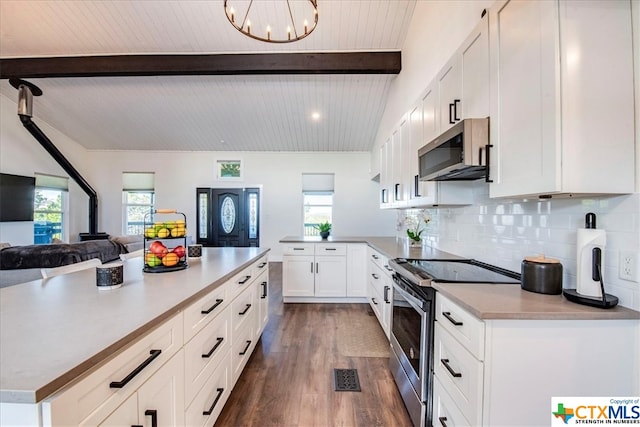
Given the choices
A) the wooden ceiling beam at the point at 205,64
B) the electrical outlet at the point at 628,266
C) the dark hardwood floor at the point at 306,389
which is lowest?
the dark hardwood floor at the point at 306,389

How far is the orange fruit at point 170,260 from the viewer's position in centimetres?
190

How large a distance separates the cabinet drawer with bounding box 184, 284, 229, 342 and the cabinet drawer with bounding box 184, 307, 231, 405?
0.11 ft

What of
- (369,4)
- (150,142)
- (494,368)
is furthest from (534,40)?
(150,142)

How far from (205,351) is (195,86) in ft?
17.3

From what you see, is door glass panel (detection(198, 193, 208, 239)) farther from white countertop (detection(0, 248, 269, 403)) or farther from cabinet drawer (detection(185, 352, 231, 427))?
cabinet drawer (detection(185, 352, 231, 427))

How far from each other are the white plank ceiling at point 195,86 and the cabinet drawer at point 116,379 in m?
4.01

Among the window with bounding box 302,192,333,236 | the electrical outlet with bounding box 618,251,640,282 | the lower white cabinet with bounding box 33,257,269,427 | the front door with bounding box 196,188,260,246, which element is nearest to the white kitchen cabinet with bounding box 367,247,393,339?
the lower white cabinet with bounding box 33,257,269,427

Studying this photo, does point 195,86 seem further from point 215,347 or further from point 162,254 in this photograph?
point 215,347

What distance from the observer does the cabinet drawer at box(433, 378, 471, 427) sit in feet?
4.35

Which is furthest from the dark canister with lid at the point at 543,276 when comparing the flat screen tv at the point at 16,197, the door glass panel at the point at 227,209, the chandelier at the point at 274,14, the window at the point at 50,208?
the window at the point at 50,208

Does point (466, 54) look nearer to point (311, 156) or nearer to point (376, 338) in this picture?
point (376, 338)

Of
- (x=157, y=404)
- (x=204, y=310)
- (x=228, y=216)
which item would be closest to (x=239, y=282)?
(x=204, y=310)

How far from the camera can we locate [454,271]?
1908 mm

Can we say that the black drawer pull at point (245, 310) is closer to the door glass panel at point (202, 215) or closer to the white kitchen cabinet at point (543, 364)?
the white kitchen cabinet at point (543, 364)
